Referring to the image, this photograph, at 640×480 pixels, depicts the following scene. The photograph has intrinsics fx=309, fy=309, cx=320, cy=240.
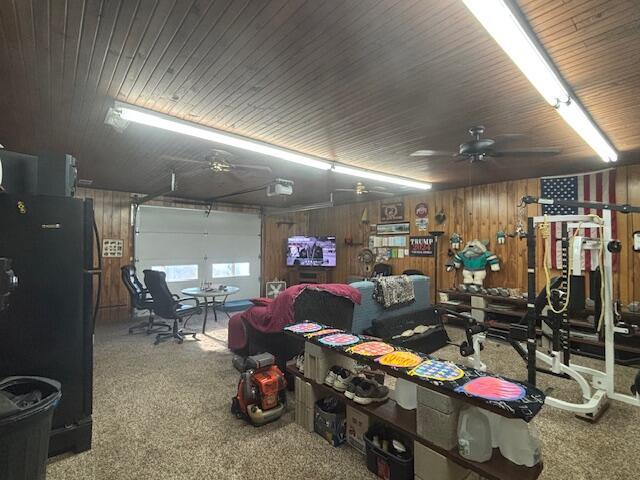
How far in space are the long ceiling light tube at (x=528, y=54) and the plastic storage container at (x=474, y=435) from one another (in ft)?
6.22

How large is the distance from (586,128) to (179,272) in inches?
280

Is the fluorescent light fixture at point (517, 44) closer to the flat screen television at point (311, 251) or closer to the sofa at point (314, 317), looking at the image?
the sofa at point (314, 317)

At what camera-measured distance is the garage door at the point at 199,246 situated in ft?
21.4

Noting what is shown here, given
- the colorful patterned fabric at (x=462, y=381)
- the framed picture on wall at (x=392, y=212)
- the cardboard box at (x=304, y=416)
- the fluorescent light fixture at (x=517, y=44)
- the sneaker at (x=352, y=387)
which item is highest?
the fluorescent light fixture at (x=517, y=44)

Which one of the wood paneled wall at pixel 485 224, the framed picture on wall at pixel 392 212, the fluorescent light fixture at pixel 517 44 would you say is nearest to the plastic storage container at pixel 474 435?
the fluorescent light fixture at pixel 517 44

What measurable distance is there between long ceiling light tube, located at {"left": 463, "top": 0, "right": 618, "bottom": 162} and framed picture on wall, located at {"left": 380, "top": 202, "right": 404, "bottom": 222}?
160 inches

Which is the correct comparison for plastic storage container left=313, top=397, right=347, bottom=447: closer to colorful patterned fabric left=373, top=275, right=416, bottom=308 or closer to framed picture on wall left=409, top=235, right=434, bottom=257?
colorful patterned fabric left=373, top=275, right=416, bottom=308

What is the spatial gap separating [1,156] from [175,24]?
1.57 m

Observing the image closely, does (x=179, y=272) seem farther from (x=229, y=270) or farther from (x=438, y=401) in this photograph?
(x=438, y=401)

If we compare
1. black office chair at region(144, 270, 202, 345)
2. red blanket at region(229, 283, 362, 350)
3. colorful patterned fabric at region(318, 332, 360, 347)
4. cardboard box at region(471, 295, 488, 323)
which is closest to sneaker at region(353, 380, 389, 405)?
colorful patterned fabric at region(318, 332, 360, 347)

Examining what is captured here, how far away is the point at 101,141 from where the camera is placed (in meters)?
3.35

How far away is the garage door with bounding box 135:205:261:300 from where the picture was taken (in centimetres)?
652

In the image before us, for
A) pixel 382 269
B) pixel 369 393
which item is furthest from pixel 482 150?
pixel 382 269

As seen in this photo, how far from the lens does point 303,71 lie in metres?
2.05
